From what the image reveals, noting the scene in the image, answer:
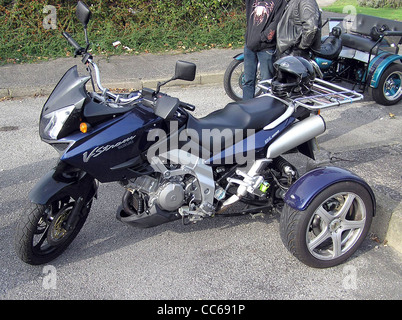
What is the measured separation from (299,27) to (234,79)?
1898 millimetres

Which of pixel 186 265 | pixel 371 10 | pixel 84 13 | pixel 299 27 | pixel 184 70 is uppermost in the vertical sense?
pixel 84 13

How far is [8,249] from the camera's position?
11.6 ft

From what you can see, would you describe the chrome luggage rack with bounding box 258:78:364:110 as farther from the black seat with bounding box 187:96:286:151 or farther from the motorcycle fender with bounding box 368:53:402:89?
the motorcycle fender with bounding box 368:53:402:89

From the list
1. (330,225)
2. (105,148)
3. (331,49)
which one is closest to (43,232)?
(105,148)

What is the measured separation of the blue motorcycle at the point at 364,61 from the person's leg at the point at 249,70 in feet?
2.06

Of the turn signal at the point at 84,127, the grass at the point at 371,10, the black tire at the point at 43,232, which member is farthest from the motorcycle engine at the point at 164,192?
the grass at the point at 371,10

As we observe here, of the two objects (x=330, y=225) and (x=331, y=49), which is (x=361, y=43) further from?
(x=330, y=225)

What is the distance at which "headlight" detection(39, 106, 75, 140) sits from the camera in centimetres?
282

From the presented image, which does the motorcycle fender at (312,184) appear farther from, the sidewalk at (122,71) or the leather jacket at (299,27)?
the sidewalk at (122,71)

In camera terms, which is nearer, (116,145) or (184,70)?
(184,70)

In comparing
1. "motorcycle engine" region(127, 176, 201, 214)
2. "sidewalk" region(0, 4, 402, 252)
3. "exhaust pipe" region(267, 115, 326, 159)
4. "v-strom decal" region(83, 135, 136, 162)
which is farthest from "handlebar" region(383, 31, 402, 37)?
"v-strom decal" region(83, 135, 136, 162)

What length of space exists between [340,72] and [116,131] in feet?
17.4

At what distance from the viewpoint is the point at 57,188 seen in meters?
3.08

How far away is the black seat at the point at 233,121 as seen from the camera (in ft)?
10.5
